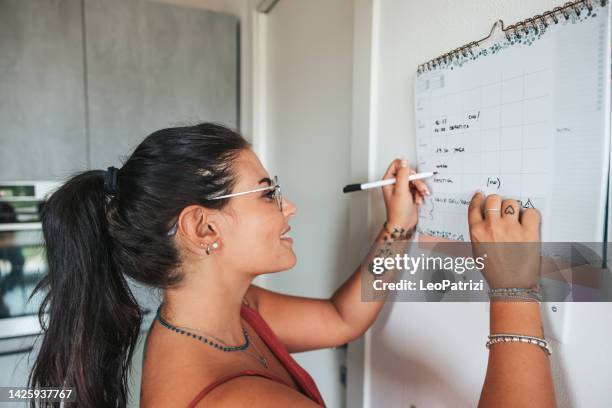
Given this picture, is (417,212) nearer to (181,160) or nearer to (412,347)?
(412,347)

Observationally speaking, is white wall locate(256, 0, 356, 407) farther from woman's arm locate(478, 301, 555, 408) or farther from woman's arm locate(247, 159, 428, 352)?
woman's arm locate(478, 301, 555, 408)

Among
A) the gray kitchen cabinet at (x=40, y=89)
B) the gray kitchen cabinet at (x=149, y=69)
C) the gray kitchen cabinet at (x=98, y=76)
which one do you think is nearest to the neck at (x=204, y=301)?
the gray kitchen cabinet at (x=98, y=76)

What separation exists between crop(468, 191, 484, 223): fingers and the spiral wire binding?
23cm

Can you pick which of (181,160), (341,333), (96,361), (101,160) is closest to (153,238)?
(181,160)

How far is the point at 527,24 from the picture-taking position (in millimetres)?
521

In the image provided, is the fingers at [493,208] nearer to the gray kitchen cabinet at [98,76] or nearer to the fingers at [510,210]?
the fingers at [510,210]

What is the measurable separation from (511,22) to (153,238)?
2.19 ft

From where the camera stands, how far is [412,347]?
2.59 feet

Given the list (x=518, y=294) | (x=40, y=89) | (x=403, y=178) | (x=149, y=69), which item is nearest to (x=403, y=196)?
(x=403, y=178)

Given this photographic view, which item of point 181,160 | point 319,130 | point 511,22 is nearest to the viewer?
point 511,22

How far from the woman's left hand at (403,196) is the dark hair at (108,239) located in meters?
0.31

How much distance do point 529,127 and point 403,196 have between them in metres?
0.26

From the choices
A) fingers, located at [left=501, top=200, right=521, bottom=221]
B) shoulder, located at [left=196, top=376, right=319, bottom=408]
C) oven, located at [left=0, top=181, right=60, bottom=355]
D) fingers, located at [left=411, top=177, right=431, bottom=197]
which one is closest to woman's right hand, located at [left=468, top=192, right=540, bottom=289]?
fingers, located at [left=501, top=200, right=521, bottom=221]

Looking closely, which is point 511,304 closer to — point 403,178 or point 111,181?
point 403,178
